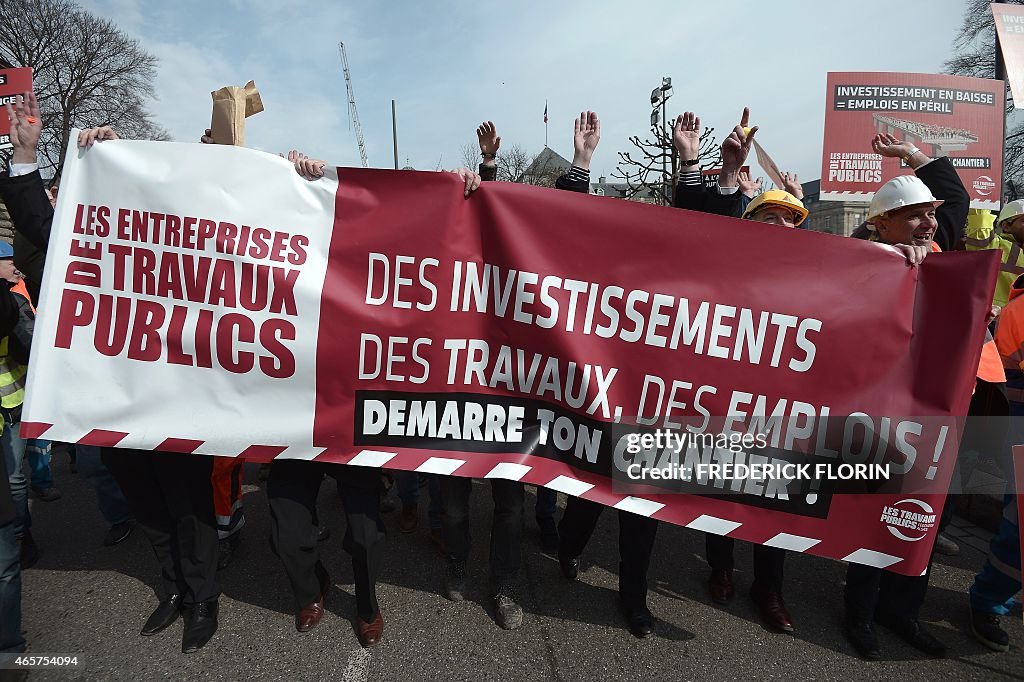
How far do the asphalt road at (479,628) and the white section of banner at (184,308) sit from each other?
0.96m

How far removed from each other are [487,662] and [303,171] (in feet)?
7.78

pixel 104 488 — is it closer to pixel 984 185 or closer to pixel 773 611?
pixel 773 611

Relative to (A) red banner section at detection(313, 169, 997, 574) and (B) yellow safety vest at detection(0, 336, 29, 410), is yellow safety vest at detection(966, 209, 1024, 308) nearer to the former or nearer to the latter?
(A) red banner section at detection(313, 169, 997, 574)

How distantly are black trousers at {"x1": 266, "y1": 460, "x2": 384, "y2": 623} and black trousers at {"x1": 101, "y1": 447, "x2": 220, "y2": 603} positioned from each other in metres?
0.38

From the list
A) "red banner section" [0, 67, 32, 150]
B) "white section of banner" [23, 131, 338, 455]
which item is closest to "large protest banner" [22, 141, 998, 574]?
"white section of banner" [23, 131, 338, 455]

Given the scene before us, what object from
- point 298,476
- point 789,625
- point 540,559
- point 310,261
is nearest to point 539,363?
point 310,261

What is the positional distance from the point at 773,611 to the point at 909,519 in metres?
0.82

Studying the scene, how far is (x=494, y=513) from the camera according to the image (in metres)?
2.70

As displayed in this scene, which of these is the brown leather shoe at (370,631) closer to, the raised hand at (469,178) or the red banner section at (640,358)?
the red banner section at (640,358)

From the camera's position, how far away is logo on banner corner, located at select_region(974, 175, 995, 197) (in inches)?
354

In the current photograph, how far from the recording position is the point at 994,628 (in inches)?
99.3

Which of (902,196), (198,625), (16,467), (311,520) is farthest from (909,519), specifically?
(16,467)

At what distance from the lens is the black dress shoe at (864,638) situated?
2.42m

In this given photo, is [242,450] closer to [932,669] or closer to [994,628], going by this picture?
[932,669]
